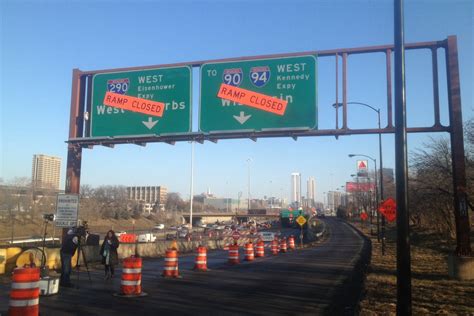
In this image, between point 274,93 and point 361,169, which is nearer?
point 274,93

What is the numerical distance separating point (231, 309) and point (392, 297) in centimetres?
375

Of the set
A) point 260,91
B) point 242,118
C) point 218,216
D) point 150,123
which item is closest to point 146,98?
point 150,123

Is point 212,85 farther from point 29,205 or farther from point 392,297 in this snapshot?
point 29,205

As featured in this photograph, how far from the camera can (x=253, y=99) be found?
53.8 feet

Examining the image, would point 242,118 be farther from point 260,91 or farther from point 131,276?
point 131,276

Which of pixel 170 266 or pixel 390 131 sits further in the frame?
pixel 170 266

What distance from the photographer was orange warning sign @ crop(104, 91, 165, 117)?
17609 mm

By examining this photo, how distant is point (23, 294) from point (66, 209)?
7.75 m

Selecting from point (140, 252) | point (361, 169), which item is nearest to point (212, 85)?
point (140, 252)

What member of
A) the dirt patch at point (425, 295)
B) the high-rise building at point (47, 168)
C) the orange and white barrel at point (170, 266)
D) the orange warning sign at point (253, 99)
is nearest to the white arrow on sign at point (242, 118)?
the orange warning sign at point (253, 99)

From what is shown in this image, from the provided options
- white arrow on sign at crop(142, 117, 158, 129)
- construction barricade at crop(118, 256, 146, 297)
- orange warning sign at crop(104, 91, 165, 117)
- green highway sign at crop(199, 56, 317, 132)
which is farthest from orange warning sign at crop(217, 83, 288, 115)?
construction barricade at crop(118, 256, 146, 297)

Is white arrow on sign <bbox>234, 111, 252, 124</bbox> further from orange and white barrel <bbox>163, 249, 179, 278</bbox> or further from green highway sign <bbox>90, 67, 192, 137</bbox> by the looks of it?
orange and white barrel <bbox>163, 249, 179, 278</bbox>

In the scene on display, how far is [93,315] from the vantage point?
941 centimetres

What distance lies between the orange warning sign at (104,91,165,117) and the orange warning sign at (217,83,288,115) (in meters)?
2.46
